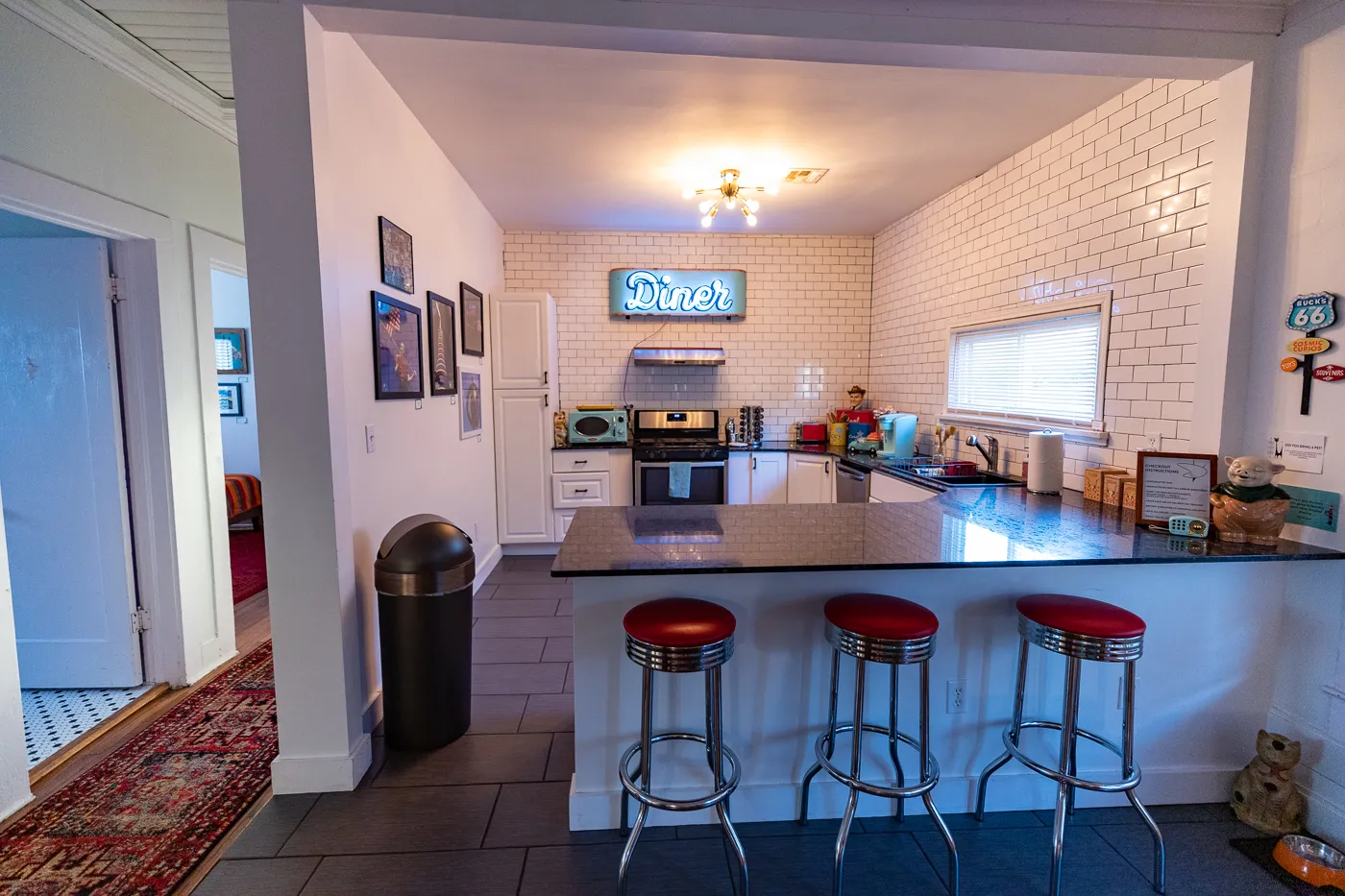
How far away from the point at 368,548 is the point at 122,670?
1609 mm

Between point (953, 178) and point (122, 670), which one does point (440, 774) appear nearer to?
point (122, 670)

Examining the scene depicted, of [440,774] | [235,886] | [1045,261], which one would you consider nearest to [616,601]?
[440,774]

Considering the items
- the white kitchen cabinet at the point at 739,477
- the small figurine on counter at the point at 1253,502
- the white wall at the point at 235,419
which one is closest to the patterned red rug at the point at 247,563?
the white wall at the point at 235,419

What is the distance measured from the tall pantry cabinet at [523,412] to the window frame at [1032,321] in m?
2.99

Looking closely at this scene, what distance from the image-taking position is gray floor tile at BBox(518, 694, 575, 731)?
96.0 inches

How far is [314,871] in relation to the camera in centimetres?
173

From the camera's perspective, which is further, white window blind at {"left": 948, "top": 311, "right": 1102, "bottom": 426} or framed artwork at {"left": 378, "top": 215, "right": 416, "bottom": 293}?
white window blind at {"left": 948, "top": 311, "right": 1102, "bottom": 426}

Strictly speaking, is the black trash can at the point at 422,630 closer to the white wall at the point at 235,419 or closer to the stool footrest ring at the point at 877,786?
the stool footrest ring at the point at 877,786

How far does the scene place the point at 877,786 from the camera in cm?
171

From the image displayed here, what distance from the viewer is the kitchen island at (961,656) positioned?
188 centimetres

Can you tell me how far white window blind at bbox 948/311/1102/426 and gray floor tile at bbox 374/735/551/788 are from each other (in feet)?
9.74

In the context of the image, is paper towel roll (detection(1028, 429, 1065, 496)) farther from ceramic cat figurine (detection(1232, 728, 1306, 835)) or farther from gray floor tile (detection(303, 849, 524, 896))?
gray floor tile (detection(303, 849, 524, 896))

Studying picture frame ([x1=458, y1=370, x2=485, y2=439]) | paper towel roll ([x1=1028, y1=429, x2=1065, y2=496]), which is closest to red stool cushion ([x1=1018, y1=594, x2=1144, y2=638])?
paper towel roll ([x1=1028, y1=429, x2=1065, y2=496])

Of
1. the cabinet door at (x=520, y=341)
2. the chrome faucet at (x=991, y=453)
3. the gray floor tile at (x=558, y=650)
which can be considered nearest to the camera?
the gray floor tile at (x=558, y=650)
